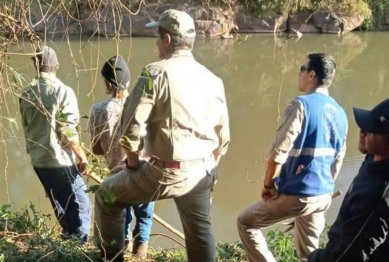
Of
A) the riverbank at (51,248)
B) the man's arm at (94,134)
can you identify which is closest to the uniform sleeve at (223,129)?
the man's arm at (94,134)

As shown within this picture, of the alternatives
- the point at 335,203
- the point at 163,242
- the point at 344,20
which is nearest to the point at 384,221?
the point at 163,242

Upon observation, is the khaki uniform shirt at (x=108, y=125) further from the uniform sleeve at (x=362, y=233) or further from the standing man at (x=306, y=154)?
the uniform sleeve at (x=362, y=233)

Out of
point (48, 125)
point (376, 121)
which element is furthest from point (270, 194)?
point (48, 125)

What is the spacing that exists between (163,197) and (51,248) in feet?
2.88

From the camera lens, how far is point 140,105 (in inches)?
103

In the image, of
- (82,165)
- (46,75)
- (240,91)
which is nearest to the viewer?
(46,75)

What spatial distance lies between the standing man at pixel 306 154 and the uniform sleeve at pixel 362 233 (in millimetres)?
799

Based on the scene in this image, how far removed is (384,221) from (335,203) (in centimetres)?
412

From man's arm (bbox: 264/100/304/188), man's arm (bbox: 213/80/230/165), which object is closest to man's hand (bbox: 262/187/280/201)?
man's arm (bbox: 264/100/304/188)

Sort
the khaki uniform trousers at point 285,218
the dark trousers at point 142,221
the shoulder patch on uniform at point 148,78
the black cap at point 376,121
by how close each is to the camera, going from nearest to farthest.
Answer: the black cap at point 376,121
the shoulder patch on uniform at point 148,78
the khaki uniform trousers at point 285,218
the dark trousers at point 142,221

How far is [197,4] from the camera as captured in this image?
18.5 meters

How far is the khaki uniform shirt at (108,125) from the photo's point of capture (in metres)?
3.30

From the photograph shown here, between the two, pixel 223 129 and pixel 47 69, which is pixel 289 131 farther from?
pixel 47 69

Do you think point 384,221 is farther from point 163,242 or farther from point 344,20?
point 344,20
